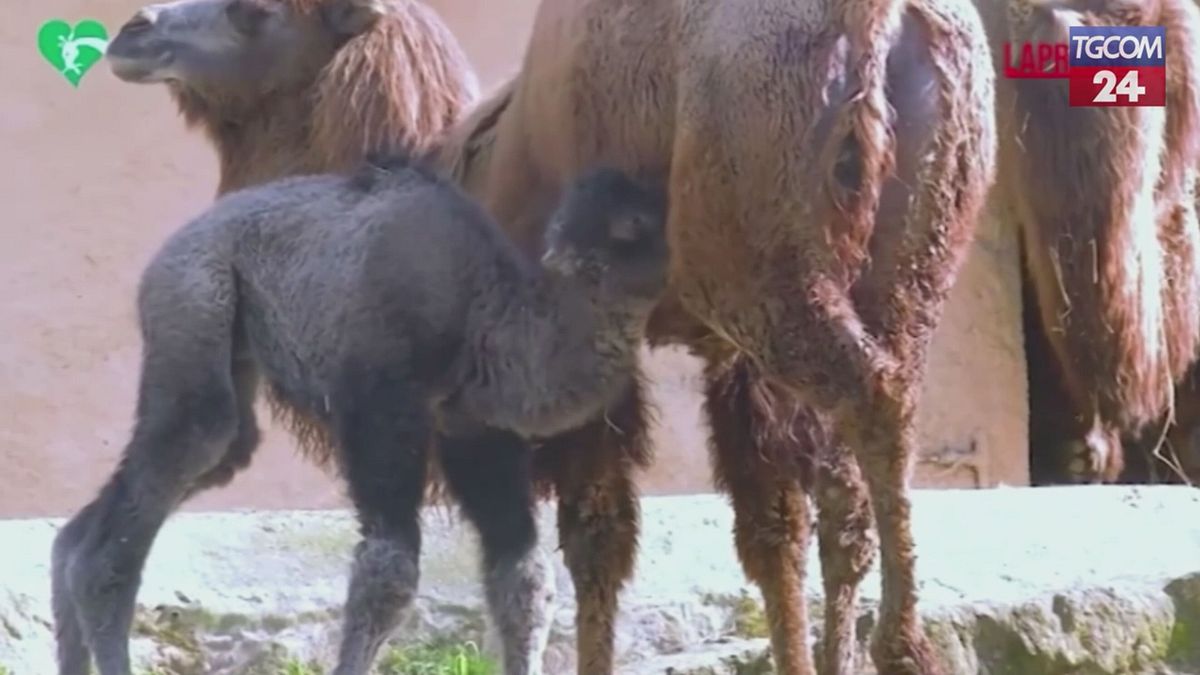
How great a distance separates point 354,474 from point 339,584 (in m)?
1.44

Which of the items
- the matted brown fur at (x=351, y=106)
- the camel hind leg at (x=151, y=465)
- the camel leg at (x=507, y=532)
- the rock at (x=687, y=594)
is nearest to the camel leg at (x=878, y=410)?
the camel leg at (x=507, y=532)

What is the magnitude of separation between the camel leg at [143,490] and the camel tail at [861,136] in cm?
117

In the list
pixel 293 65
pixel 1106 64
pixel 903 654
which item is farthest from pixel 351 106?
pixel 1106 64

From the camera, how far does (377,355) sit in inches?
140

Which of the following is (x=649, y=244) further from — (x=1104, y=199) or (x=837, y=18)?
(x=1104, y=199)

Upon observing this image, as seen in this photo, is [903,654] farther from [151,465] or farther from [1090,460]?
[1090,460]

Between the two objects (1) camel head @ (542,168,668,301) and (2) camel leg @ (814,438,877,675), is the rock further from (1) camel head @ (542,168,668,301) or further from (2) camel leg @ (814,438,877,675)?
(1) camel head @ (542,168,668,301)

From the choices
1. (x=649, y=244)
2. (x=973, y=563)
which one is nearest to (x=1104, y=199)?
(x=973, y=563)

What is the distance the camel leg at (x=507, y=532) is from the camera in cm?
375

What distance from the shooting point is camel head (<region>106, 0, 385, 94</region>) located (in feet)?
15.4

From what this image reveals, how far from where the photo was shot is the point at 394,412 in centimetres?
352

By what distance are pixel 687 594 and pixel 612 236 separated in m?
1.70

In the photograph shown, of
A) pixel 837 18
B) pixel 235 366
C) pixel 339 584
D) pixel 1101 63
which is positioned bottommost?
pixel 339 584

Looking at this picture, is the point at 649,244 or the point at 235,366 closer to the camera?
the point at 649,244
